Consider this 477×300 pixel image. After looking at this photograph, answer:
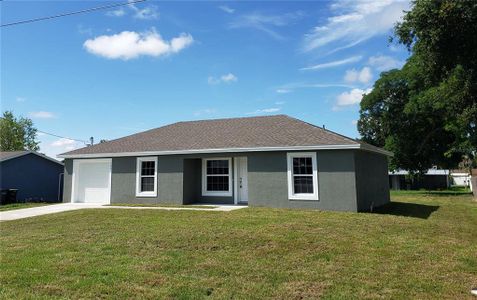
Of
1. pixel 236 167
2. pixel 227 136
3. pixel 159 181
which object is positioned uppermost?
pixel 227 136

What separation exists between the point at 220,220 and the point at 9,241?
5.54m

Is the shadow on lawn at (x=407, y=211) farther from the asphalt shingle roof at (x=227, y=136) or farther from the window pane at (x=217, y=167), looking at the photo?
the window pane at (x=217, y=167)

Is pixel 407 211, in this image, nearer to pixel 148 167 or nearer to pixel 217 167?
pixel 217 167

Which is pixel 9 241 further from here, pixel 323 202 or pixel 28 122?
pixel 28 122

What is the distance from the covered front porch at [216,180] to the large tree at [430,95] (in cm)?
875

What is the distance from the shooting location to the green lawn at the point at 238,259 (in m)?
5.32

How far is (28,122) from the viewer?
53.4m

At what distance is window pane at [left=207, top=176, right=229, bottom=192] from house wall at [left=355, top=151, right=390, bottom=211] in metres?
5.94

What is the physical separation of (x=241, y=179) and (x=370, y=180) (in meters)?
Result: 5.85

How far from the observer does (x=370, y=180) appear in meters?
16.4

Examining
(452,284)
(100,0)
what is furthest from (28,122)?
(452,284)

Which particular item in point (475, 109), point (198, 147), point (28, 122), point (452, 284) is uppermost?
point (28, 122)

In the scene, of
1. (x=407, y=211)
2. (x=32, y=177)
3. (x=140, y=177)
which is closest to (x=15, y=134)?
(x=32, y=177)

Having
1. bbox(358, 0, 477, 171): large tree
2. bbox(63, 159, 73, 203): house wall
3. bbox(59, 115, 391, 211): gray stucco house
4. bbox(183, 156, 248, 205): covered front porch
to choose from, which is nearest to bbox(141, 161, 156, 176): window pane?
bbox(59, 115, 391, 211): gray stucco house
